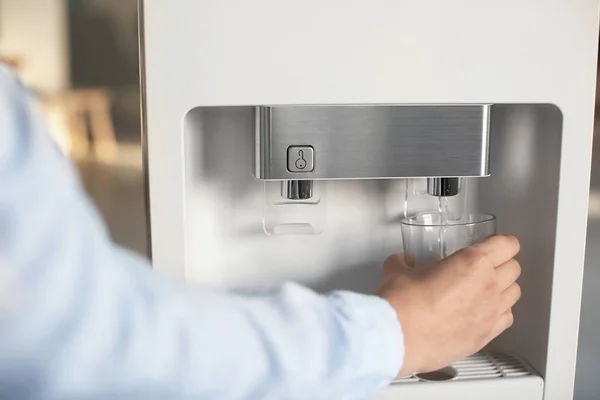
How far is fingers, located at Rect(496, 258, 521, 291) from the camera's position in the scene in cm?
62

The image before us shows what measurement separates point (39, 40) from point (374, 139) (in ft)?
0.98

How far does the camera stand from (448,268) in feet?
1.89

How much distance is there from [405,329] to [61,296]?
25 cm

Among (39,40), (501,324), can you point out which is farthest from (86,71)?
(501,324)

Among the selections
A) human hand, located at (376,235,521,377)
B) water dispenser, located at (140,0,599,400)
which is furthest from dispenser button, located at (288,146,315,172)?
human hand, located at (376,235,521,377)

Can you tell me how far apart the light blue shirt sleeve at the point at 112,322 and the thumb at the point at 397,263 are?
27 centimetres

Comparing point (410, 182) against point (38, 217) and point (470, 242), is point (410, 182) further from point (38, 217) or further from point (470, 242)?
point (38, 217)

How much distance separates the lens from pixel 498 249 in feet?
2.09

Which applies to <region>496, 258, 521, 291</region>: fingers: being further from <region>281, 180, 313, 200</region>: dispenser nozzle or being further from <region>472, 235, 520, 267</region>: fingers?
<region>281, 180, 313, 200</region>: dispenser nozzle

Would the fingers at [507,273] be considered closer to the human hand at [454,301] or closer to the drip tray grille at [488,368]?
the human hand at [454,301]

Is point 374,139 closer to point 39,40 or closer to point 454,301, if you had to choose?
point 454,301

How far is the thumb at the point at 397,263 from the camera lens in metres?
0.69

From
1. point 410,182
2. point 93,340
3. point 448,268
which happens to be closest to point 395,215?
point 410,182

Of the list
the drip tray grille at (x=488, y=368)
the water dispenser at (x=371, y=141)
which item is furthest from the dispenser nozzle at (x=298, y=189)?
the drip tray grille at (x=488, y=368)
